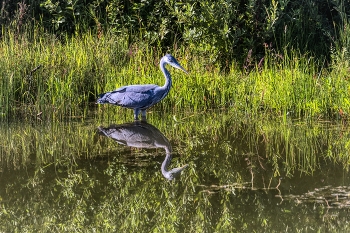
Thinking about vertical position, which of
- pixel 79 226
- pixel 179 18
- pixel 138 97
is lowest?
pixel 79 226

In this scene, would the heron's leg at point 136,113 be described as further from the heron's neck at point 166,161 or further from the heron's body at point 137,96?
the heron's neck at point 166,161

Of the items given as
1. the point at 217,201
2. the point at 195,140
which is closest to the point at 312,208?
the point at 217,201

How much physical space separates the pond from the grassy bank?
17.1 inches

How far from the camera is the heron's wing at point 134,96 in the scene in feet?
26.7

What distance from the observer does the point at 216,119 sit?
7.96 metres

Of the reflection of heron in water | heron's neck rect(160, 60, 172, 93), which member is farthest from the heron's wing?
the reflection of heron in water

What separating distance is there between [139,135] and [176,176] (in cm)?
176

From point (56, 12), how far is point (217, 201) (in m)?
6.78

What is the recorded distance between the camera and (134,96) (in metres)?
8.13

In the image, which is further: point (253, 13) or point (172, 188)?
point (253, 13)

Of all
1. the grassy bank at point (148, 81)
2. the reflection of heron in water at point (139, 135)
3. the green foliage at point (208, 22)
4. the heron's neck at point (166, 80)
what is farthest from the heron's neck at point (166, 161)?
the green foliage at point (208, 22)

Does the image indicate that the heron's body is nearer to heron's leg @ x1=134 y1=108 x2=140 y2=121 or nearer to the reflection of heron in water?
heron's leg @ x1=134 y1=108 x2=140 y2=121

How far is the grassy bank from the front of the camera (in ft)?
26.3

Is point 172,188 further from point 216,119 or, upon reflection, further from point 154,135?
point 216,119
